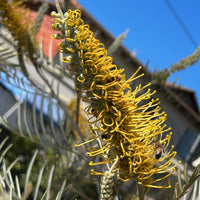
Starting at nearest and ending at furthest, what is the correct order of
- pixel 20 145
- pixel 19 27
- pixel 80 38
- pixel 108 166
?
pixel 80 38 < pixel 108 166 < pixel 19 27 < pixel 20 145

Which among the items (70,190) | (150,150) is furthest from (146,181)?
(70,190)

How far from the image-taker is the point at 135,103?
0.40 m

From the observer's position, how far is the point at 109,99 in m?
0.36

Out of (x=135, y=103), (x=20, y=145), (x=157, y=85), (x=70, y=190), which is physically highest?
(x=157, y=85)

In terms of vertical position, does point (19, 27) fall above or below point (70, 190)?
above

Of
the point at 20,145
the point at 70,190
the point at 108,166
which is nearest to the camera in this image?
the point at 108,166

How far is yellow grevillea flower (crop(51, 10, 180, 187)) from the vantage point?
34 centimetres

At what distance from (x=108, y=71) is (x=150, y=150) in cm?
14

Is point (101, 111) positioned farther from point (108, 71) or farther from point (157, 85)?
point (157, 85)

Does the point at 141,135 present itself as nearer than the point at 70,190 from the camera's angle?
Yes

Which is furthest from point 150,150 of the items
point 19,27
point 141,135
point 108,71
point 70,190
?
point 19,27

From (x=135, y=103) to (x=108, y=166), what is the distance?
158mm

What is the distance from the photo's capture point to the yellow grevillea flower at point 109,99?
34cm

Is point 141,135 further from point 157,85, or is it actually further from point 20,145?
point 20,145
